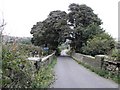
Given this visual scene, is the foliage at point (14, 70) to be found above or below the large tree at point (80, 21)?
below

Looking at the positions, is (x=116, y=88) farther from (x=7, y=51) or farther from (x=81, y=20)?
(x=81, y=20)

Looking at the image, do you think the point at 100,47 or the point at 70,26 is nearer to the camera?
the point at 100,47

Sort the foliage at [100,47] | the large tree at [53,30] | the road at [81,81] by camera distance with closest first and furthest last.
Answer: the road at [81,81] < the foliage at [100,47] < the large tree at [53,30]

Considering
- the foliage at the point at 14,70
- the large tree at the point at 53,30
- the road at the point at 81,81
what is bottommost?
the road at the point at 81,81

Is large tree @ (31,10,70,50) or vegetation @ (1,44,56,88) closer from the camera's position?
vegetation @ (1,44,56,88)

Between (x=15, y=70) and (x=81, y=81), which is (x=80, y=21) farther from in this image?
(x=15, y=70)

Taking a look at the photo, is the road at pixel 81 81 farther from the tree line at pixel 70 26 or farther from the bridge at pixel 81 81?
the tree line at pixel 70 26

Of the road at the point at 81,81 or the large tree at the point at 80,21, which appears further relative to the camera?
the large tree at the point at 80,21

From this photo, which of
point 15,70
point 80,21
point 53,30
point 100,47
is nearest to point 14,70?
point 15,70

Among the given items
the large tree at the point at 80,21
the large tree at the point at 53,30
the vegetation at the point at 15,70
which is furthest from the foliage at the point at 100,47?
the vegetation at the point at 15,70

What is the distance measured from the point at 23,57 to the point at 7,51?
814 millimetres

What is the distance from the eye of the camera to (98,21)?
64062mm

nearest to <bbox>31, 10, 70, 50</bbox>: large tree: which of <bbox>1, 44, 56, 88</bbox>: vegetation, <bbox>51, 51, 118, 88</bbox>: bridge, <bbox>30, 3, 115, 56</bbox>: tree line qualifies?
<bbox>30, 3, 115, 56</bbox>: tree line

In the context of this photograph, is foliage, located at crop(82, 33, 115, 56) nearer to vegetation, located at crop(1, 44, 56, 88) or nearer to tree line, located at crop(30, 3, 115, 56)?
tree line, located at crop(30, 3, 115, 56)
